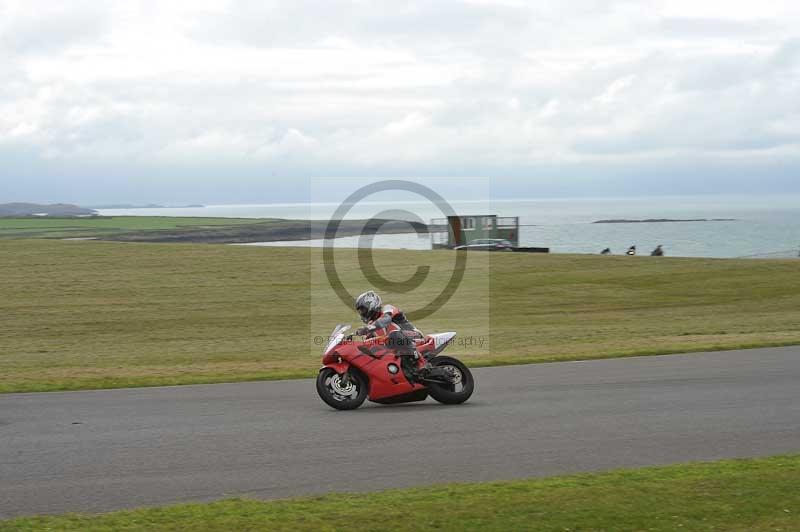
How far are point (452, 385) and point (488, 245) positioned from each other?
48.6 meters

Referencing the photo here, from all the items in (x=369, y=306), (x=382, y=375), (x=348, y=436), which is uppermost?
(x=369, y=306)

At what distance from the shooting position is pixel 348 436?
1117 centimetres

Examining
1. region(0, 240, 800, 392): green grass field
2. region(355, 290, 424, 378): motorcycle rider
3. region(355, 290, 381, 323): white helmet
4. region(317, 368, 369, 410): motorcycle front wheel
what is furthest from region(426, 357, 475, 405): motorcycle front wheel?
region(0, 240, 800, 392): green grass field

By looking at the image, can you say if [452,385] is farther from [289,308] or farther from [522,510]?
[289,308]

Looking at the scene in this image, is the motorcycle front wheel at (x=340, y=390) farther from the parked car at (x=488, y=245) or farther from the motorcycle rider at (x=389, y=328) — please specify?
the parked car at (x=488, y=245)

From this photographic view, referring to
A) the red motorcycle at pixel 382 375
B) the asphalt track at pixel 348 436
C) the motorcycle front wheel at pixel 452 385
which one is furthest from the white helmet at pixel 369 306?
the asphalt track at pixel 348 436

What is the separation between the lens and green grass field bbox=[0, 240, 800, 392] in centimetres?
2131

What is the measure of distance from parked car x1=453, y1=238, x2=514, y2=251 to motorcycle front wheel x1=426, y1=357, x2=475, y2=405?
152ft

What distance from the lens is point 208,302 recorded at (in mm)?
34969

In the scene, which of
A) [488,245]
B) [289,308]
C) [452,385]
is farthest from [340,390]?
[488,245]

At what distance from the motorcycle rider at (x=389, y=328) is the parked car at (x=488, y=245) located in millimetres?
46600

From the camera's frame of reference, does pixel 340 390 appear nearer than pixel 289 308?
Yes

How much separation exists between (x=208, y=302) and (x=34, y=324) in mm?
6792

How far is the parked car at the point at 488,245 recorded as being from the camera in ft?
201
